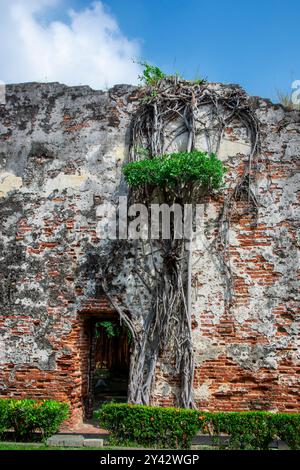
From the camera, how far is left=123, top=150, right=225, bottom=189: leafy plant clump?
7.16 m

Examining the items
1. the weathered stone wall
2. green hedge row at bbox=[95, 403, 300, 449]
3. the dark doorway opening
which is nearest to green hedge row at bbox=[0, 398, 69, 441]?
green hedge row at bbox=[95, 403, 300, 449]

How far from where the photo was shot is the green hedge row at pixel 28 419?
6.57 m

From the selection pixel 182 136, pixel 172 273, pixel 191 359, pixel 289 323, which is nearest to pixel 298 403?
pixel 289 323

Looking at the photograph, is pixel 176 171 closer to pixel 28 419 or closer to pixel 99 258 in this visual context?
pixel 99 258

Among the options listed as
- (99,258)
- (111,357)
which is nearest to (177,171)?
(99,258)

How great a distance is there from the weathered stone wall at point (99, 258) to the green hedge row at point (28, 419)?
958mm

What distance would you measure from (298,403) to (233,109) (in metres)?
4.43

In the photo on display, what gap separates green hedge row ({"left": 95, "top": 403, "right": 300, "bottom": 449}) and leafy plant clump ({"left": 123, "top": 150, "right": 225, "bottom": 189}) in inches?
120

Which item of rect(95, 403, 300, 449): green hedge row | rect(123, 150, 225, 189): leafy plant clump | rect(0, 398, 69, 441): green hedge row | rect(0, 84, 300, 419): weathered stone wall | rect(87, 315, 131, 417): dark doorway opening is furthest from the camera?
rect(87, 315, 131, 417): dark doorway opening

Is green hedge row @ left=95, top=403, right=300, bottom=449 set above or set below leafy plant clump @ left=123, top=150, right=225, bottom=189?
below

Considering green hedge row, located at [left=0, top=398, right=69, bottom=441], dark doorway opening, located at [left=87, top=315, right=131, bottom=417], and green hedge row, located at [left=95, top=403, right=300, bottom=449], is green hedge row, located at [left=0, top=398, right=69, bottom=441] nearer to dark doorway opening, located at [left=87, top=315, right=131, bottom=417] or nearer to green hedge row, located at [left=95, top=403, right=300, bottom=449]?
green hedge row, located at [left=95, top=403, right=300, bottom=449]

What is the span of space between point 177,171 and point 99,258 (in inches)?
72.8

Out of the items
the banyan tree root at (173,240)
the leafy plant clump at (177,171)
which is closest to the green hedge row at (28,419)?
the banyan tree root at (173,240)

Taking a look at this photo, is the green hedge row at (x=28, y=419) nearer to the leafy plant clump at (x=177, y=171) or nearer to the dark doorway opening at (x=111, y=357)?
the leafy plant clump at (x=177, y=171)
